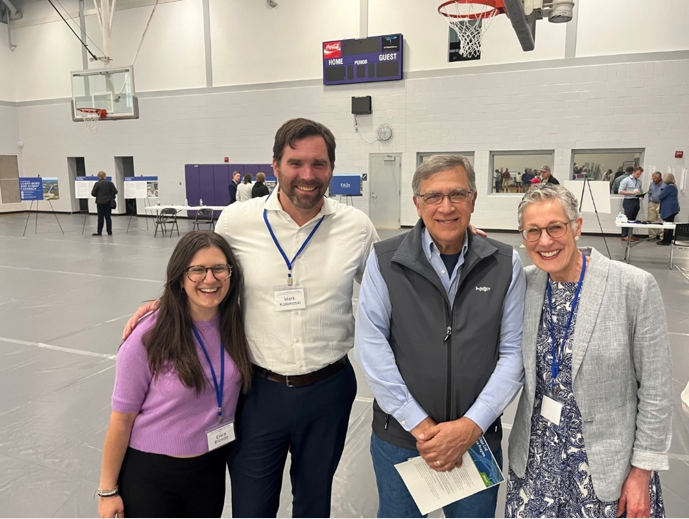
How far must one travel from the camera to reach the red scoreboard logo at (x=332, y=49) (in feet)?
42.2

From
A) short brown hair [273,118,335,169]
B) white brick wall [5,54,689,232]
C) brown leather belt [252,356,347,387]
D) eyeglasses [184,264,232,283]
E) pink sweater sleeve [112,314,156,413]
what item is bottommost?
brown leather belt [252,356,347,387]

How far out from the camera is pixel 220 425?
1606 millimetres

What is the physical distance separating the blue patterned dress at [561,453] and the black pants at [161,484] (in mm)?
1067

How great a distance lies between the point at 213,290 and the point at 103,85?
13.2 meters

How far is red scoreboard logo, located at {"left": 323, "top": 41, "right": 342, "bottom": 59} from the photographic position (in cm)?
1286

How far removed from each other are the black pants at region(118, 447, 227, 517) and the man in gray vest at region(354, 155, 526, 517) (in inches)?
25.7

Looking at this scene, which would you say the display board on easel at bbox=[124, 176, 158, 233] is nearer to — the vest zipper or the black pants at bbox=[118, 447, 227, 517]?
the black pants at bbox=[118, 447, 227, 517]

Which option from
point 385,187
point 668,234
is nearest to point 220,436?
point 668,234

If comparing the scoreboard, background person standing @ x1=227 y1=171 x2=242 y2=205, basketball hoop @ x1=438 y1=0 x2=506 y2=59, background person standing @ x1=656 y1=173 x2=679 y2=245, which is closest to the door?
the scoreboard

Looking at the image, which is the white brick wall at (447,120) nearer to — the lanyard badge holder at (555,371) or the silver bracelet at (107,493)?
the lanyard badge holder at (555,371)

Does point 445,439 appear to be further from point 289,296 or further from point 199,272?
point 199,272

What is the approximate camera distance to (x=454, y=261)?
150 centimetres

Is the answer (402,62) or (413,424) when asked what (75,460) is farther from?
(402,62)

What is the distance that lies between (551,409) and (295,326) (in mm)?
857
